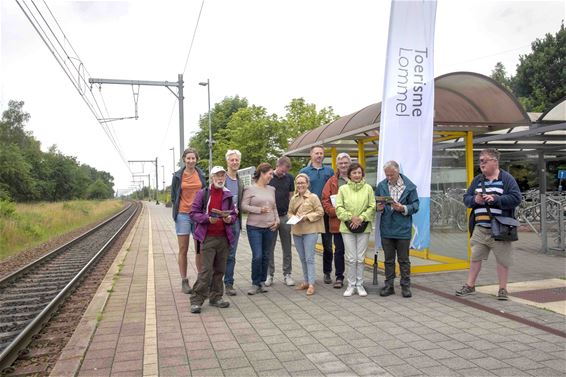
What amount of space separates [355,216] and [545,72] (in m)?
30.5

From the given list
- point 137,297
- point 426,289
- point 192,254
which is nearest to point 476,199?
point 426,289

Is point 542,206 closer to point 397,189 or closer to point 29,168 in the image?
point 397,189

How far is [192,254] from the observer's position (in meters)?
11.4

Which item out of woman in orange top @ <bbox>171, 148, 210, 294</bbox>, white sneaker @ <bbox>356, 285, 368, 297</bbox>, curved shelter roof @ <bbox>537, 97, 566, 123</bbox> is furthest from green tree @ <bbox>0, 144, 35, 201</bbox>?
curved shelter roof @ <bbox>537, 97, 566, 123</bbox>

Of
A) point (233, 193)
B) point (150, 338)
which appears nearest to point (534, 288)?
point (233, 193)

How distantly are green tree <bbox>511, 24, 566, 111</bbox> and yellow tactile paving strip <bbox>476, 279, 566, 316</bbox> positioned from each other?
86.2 ft

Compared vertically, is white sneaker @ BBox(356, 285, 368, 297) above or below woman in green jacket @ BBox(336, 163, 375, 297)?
below

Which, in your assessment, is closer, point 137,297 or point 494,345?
point 494,345

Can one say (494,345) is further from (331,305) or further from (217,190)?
(217,190)

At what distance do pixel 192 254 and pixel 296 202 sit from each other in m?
5.23

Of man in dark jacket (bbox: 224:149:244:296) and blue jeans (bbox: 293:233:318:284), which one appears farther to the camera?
blue jeans (bbox: 293:233:318:284)

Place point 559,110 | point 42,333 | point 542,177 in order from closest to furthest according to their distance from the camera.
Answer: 1. point 42,333
2. point 559,110
3. point 542,177

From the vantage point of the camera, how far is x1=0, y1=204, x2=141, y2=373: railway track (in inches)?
201

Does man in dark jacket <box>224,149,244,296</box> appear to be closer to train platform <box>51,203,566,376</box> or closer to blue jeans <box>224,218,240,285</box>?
blue jeans <box>224,218,240,285</box>
